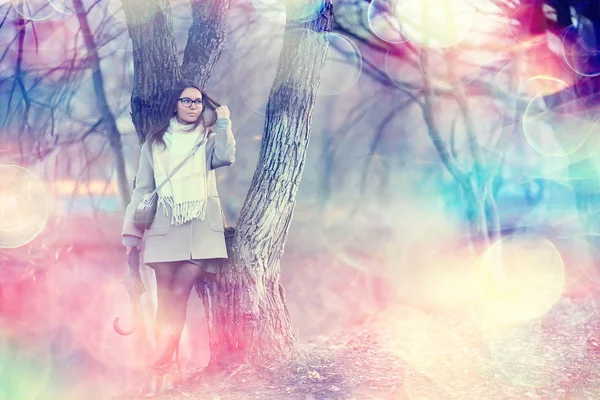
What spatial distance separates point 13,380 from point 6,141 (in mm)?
2201

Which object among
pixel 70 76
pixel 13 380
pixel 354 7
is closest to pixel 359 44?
pixel 354 7

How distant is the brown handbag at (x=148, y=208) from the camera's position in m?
3.14

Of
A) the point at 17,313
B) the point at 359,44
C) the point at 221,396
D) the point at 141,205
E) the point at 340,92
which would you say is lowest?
the point at 221,396

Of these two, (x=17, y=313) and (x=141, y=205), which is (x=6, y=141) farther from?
(x=141, y=205)

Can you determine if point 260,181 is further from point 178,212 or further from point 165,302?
point 165,302

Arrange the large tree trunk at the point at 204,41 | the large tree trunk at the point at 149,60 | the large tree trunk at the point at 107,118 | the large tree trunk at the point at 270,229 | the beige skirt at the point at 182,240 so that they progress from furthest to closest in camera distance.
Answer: the large tree trunk at the point at 107,118
the large tree trunk at the point at 204,41
the large tree trunk at the point at 149,60
the large tree trunk at the point at 270,229
the beige skirt at the point at 182,240

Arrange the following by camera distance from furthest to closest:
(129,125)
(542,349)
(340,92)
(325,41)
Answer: (340,92)
(129,125)
(542,349)
(325,41)

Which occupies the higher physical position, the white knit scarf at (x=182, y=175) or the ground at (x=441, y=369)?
the white knit scarf at (x=182, y=175)

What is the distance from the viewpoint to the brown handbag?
3.14m

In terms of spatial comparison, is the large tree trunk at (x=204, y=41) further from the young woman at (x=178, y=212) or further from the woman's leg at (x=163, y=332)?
the woman's leg at (x=163, y=332)

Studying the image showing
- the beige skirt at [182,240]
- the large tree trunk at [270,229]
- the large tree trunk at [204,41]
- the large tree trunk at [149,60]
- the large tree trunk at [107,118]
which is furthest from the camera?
the large tree trunk at [107,118]

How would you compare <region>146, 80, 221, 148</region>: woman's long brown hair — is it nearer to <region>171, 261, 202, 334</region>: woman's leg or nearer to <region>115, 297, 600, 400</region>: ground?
<region>171, 261, 202, 334</region>: woman's leg

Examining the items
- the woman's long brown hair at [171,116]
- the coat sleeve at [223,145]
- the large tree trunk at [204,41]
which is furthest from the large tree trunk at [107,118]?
the coat sleeve at [223,145]

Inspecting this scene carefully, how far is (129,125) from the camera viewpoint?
567cm
